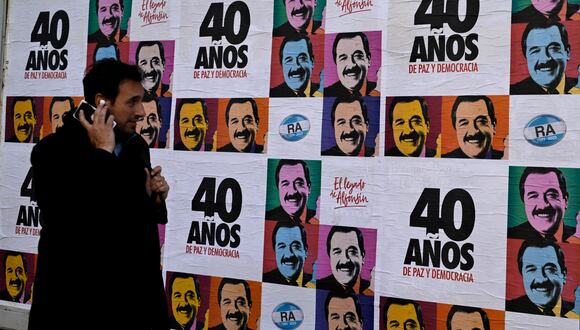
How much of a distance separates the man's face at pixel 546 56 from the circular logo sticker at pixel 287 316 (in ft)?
5.56

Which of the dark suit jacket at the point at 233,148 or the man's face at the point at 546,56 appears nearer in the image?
the man's face at the point at 546,56

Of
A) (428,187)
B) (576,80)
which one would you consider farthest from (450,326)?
(576,80)

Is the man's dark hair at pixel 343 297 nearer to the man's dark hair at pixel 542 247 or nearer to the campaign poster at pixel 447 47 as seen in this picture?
the man's dark hair at pixel 542 247

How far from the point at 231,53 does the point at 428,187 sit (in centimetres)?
138

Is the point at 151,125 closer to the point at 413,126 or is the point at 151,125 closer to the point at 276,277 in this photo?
the point at 276,277

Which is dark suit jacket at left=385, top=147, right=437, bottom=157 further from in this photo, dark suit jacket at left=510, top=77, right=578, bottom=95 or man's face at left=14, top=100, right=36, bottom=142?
man's face at left=14, top=100, right=36, bottom=142

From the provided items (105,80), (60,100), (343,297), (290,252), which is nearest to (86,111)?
(105,80)

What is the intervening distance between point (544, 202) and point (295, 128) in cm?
135

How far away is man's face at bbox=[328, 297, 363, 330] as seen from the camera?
158 inches

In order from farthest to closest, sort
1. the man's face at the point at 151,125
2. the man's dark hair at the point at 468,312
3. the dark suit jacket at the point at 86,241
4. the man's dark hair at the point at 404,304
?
the man's face at the point at 151,125 < the man's dark hair at the point at 404,304 < the man's dark hair at the point at 468,312 < the dark suit jacket at the point at 86,241

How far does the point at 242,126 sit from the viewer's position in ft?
14.4

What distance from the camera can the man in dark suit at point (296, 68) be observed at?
4207 millimetres

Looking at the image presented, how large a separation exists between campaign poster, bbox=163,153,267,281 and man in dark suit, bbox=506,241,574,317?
55.4 inches

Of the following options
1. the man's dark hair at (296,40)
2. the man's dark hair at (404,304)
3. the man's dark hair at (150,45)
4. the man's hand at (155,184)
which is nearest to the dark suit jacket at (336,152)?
the man's dark hair at (296,40)
